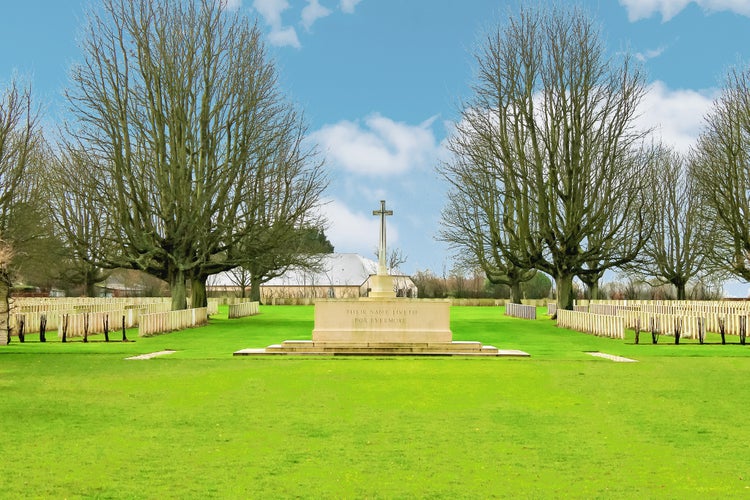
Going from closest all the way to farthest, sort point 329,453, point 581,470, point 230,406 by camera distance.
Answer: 1. point 581,470
2. point 329,453
3. point 230,406

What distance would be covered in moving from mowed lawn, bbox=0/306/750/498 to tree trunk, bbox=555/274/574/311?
21.2 metres

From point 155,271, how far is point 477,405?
29.4m

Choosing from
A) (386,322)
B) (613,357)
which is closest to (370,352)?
(386,322)

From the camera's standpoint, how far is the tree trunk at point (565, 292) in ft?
126

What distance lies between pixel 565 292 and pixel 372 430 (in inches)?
1234

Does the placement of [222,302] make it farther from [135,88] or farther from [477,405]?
[477,405]

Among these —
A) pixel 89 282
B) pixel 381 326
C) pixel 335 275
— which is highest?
pixel 335 275

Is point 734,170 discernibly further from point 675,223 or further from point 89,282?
point 89,282

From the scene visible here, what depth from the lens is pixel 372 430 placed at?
8773 mm

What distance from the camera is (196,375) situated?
581 inches

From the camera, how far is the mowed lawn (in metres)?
6.38

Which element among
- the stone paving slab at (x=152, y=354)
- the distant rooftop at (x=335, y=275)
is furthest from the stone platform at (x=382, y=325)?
the distant rooftop at (x=335, y=275)

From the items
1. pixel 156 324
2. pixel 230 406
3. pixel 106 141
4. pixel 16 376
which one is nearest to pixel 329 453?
pixel 230 406

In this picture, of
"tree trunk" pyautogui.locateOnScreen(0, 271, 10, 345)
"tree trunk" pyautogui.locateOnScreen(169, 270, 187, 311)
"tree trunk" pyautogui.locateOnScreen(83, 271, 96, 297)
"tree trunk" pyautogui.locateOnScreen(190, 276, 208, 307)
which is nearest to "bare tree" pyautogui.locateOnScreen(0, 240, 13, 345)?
"tree trunk" pyautogui.locateOnScreen(0, 271, 10, 345)
